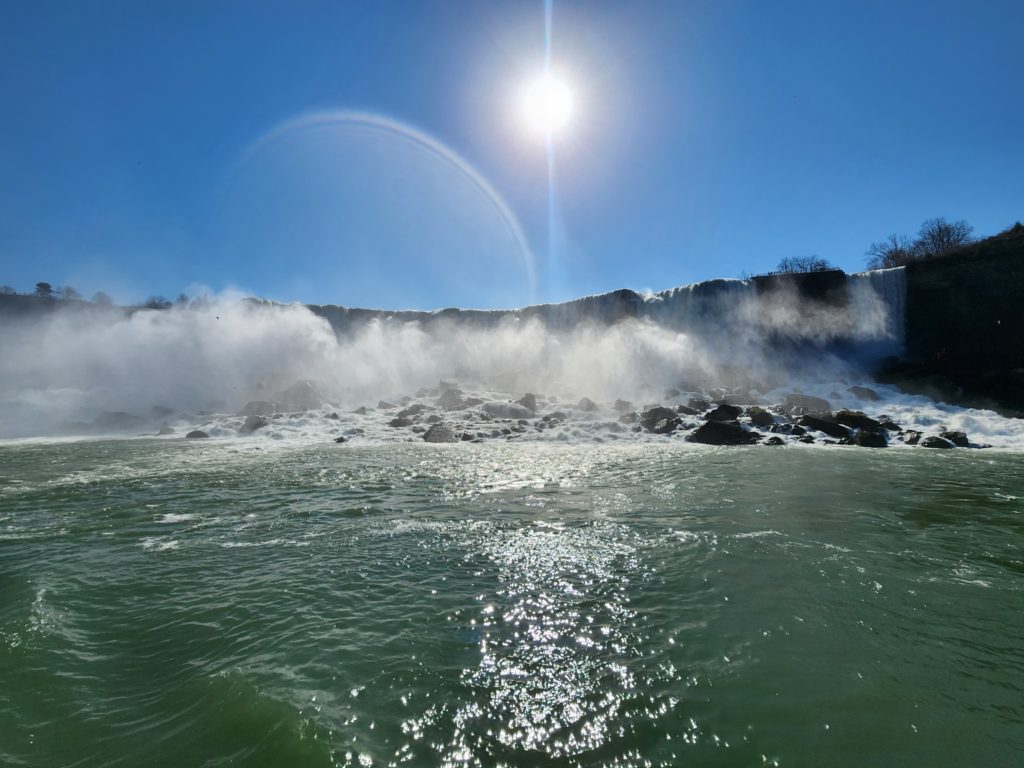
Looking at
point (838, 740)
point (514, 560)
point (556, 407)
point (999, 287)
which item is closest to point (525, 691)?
point (838, 740)

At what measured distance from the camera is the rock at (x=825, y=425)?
18.1m

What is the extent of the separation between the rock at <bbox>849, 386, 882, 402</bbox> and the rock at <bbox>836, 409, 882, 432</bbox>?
6.46 meters

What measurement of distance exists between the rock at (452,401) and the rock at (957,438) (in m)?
20.0

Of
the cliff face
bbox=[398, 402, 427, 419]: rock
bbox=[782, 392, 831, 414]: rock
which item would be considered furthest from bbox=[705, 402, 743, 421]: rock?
bbox=[398, 402, 427, 419]: rock

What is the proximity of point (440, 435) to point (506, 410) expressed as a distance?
5.60 m

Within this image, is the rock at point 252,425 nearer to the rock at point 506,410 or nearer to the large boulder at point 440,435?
the large boulder at point 440,435

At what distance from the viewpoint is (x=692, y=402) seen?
79.8 feet

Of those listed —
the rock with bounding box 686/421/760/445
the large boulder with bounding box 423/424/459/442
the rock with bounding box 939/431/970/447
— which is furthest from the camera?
the large boulder with bounding box 423/424/459/442

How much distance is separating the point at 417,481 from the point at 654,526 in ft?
19.2

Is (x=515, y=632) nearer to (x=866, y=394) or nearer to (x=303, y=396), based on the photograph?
(x=866, y=394)

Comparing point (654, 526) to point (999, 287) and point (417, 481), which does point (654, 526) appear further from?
point (999, 287)

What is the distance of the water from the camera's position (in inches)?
109

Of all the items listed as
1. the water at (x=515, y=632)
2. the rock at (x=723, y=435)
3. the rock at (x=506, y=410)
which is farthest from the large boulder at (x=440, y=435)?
the water at (x=515, y=632)

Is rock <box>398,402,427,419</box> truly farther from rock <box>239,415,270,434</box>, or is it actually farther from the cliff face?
the cliff face
